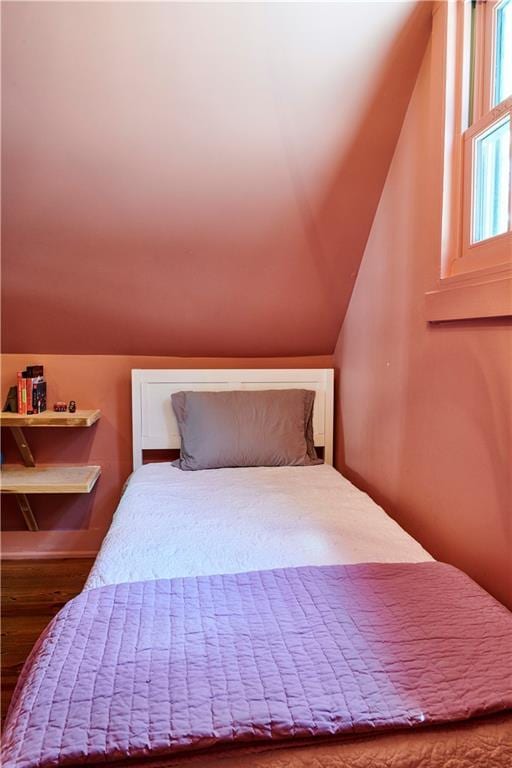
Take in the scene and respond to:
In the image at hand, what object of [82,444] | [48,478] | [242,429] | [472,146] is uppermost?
[472,146]

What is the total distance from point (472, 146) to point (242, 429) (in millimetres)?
1492

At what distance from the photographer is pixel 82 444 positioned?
2795 mm

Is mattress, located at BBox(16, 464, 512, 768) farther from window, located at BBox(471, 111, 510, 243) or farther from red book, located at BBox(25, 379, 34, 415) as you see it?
window, located at BBox(471, 111, 510, 243)

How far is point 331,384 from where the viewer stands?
2756 mm

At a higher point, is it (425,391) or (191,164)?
(191,164)

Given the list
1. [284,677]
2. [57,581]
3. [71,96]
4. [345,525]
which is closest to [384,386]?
[345,525]

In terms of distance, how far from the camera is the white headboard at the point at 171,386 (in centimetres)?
266

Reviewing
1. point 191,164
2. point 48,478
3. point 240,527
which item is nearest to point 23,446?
point 48,478

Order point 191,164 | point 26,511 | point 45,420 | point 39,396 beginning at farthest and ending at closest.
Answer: point 26,511 → point 39,396 → point 45,420 → point 191,164

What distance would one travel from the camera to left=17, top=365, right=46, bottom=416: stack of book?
2.53m

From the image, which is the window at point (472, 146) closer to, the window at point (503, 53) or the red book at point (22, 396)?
the window at point (503, 53)

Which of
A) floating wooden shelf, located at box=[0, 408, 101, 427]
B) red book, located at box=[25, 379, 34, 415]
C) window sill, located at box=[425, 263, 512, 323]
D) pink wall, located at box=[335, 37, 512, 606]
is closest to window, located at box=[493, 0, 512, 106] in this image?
pink wall, located at box=[335, 37, 512, 606]

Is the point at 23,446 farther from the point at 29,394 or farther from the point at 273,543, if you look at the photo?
the point at 273,543

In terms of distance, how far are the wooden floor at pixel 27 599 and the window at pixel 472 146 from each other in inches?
73.0
